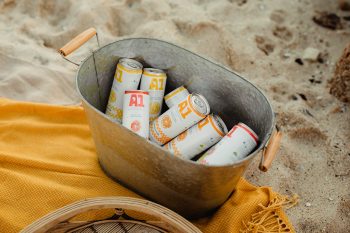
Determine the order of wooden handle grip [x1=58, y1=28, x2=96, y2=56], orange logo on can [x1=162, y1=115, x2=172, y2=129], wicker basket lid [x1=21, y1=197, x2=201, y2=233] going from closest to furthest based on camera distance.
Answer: wicker basket lid [x1=21, y1=197, x2=201, y2=233] → wooden handle grip [x1=58, y1=28, x2=96, y2=56] → orange logo on can [x1=162, y1=115, x2=172, y2=129]

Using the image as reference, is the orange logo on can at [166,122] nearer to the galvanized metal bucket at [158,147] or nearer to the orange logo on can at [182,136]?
the orange logo on can at [182,136]

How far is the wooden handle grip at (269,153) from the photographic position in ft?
3.34

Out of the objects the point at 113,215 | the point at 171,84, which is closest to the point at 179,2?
the point at 171,84

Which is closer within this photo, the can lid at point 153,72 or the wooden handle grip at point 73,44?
the wooden handle grip at point 73,44

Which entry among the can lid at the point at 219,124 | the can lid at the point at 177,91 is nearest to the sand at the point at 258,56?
the can lid at the point at 219,124

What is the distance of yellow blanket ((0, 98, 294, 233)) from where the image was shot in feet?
3.86

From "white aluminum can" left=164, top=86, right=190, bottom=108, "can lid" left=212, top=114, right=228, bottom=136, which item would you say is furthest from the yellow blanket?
"white aluminum can" left=164, top=86, right=190, bottom=108

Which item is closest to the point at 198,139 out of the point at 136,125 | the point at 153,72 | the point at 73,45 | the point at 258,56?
the point at 136,125

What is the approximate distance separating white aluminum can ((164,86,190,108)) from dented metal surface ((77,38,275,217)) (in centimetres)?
5

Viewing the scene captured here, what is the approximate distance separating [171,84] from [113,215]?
1.65 feet

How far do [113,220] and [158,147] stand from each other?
0.28 m

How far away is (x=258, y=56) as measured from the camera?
5.76 ft

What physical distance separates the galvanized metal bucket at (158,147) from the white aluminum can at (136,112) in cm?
8

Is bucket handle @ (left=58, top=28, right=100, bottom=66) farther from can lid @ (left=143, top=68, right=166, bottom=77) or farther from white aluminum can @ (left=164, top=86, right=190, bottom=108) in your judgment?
white aluminum can @ (left=164, top=86, right=190, bottom=108)
